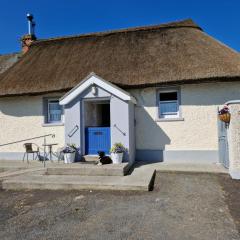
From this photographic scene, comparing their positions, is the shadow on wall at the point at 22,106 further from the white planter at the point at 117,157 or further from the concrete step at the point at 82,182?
the white planter at the point at 117,157

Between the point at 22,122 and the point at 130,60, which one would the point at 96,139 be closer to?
the point at 130,60

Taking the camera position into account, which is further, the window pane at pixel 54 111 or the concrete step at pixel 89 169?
the window pane at pixel 54 111

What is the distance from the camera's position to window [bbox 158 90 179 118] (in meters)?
11.3

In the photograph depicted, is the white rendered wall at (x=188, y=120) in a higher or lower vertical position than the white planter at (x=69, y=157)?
higher

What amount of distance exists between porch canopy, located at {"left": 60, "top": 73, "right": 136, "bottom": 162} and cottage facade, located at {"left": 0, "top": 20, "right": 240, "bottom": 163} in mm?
41

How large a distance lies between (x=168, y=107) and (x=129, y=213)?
6568 mm

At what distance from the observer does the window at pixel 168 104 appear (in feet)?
37.0

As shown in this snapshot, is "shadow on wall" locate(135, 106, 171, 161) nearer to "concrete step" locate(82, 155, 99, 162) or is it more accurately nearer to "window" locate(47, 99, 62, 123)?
"concrete step" locate(82, 155, 99, 162)

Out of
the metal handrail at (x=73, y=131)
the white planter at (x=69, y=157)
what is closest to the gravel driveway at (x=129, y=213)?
the white planter at (x=69, y=157)

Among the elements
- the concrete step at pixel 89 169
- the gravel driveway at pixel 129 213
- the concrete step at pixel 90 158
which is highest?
the concrete step at pixel 90 158

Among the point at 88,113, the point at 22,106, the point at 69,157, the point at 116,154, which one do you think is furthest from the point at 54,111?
the point at 116,154

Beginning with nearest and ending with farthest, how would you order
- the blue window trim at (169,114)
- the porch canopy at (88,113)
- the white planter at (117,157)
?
the white planter at (117,157) → the porch canopy at (88,113) → the blue window trim at (169,114)

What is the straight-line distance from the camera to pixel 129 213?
568 cm

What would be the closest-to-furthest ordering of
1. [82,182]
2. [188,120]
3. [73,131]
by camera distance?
[82,182] → [73,131] → [188,120]
